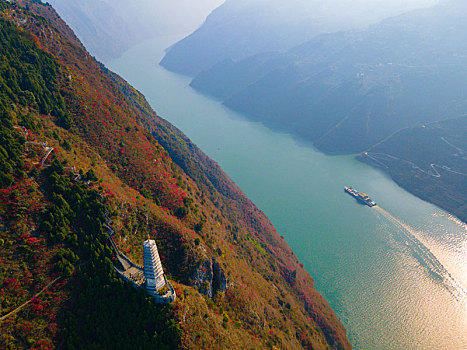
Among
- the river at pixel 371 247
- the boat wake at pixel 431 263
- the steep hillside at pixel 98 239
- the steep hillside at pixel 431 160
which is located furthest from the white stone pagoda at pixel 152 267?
the steep hillside at pixel 431 160

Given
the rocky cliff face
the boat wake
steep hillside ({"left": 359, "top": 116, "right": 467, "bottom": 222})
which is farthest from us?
steep hillside ({"left": 359, "top": 116, "right": 467, "bottom": 222})

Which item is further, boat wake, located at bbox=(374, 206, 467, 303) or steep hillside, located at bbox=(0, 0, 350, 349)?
boat wake, located at bbox=(374, 206, 467, 303)

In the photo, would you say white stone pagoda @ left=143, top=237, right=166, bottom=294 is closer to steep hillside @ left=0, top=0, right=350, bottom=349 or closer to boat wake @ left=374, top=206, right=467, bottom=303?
steep hillside @ left=0, top=0, right=350, bottom=349

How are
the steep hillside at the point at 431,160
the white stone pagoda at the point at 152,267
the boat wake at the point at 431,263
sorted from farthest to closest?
the steep hillside at the point at 431,160 < the boat wake at the point at 431,263 < the white stone pagoda at the point at 152,267

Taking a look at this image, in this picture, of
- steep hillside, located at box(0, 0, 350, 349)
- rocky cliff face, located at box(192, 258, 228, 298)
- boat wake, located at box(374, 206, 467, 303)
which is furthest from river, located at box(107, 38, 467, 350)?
rocky cliff face, located at box(192, 258, 228, 298)

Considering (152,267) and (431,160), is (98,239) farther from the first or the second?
(431,160)

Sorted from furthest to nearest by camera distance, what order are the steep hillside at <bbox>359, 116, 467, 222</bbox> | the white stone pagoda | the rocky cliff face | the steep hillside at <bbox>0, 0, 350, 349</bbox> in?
the steep hillside at <bbox>359, 116, 467, 222</bbox> → the rocky cliff face → the steep hillside at <bbox>0, 0, 350, 349</bbox> → the white stone pagoda

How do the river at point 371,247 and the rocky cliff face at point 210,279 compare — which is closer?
the rocky cliff face at point 210,279

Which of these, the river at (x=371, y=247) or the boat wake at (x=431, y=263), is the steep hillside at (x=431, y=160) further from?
the boat wake at (x=431, y=263)
